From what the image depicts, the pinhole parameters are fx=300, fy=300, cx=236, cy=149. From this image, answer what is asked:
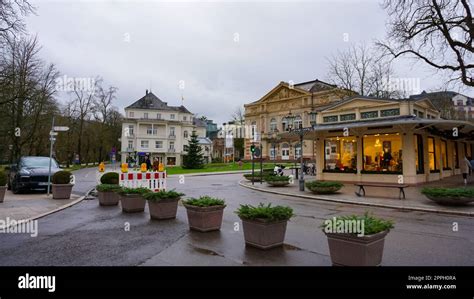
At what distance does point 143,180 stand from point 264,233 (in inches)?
385

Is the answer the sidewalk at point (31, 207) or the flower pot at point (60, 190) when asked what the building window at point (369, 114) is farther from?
the flower pot at point (60, 190)

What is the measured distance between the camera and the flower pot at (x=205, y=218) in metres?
7.28

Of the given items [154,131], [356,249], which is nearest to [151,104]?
[154,131]

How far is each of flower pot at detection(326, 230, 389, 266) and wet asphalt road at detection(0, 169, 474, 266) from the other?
0.58 meters

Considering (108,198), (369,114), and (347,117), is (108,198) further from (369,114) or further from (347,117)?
(369,114)

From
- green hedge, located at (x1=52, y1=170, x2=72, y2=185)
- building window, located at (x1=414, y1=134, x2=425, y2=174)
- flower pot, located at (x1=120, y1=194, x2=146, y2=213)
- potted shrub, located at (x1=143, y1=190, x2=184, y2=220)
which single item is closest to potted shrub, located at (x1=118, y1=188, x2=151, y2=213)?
flower pot, located at (x1=120, y1=194, x2=146, y2=213)

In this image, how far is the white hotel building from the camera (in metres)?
67.4

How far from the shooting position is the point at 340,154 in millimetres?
23781

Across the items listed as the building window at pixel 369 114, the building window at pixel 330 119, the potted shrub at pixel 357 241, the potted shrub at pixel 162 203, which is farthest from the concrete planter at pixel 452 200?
the building window at pixel 330 119

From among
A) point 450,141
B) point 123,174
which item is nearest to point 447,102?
point 450,141

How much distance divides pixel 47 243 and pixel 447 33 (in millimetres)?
22730
